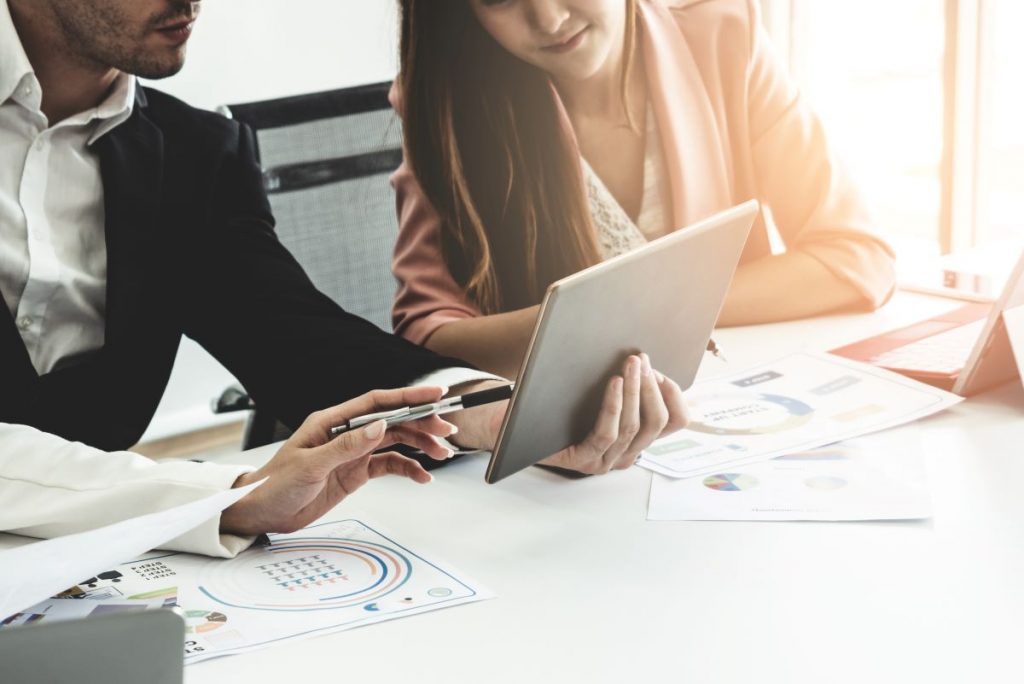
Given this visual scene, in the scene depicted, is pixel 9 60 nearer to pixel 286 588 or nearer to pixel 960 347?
pixel 286 588

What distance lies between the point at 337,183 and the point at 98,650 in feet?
4.35

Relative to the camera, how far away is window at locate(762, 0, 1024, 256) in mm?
2199

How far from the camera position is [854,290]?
143cm

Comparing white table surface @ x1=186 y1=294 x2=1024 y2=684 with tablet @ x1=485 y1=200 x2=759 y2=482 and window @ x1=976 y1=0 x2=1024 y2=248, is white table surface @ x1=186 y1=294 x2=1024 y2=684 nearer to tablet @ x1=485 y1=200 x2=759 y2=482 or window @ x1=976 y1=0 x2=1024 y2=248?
tablet @ x1=485 y1=200 x2=759 y2=482

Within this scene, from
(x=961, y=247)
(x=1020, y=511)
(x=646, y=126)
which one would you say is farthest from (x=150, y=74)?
(x=961, y=247)

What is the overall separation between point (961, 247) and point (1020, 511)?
1.58 meters

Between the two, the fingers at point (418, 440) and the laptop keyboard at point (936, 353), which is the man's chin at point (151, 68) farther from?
the laptop keyboard at point (936, 353)

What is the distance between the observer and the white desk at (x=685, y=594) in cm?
64

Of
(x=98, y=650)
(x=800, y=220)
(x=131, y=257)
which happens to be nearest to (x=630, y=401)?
(x=98, y=650)

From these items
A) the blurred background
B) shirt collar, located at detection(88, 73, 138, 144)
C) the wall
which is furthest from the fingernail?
the wall

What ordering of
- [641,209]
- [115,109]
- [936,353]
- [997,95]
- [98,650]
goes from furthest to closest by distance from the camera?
1. [997,95]
2. [641,209]
3. [115,109]
4. [936,353]
5. [98,650]

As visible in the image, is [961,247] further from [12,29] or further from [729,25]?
[12,29]

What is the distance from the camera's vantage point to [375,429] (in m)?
0.81

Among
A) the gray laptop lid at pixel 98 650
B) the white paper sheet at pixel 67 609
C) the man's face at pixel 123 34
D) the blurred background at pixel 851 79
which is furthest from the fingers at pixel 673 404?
the blurred background at pixel 851 79
